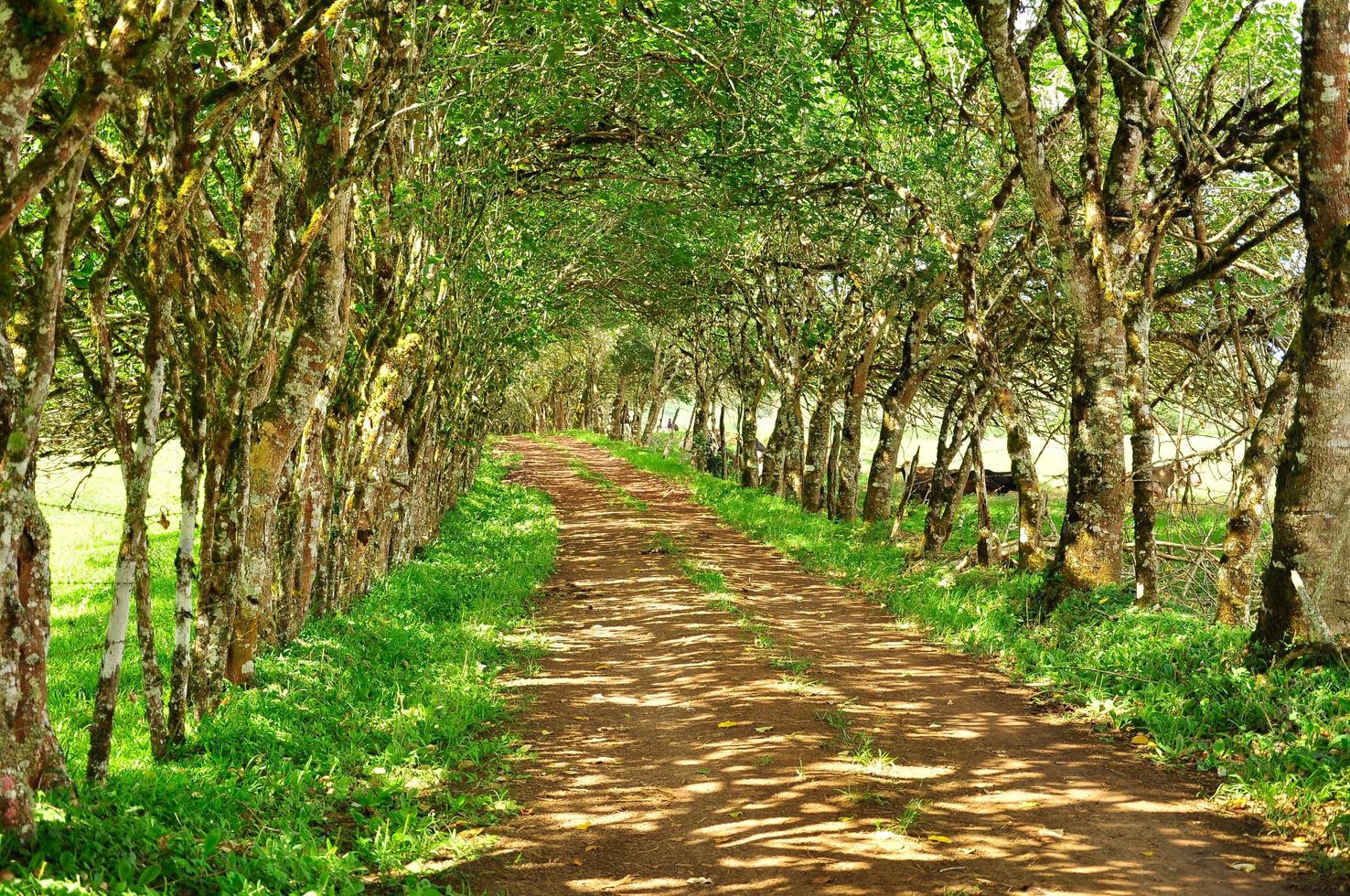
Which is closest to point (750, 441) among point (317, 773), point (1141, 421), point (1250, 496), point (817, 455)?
point (817, 455)

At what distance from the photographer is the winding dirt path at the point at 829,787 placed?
491 cm

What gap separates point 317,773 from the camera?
19.9 feet

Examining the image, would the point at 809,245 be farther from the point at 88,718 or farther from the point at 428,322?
the point at 88,718

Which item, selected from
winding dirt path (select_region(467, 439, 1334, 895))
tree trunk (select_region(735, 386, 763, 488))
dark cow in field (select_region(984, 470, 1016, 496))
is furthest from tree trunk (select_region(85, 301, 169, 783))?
dark cow in field (select_region(984, 470, 1016, 496))

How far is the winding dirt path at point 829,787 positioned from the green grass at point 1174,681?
0.91 feet

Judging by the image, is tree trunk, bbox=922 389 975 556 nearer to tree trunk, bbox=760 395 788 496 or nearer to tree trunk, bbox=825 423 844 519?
tree trunk, bbox=825 423 844 519

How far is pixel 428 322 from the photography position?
40.0ft

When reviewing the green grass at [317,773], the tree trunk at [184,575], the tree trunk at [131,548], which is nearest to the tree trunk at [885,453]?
the green grass at [317,773]

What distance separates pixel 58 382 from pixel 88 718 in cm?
453

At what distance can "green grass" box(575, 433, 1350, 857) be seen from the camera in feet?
18.1

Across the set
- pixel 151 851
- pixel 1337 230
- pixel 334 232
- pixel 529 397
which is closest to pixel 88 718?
pixel 151 851

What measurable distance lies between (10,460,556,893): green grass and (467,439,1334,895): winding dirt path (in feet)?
1.45

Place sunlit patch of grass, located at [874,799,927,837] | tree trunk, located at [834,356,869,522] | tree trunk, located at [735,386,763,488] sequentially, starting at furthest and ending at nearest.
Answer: tree trunk, located at [735,386,763,488] → tree trunk, located at [834,356,869,522] → sunlit patch of grass, located at [874,799,927,837]

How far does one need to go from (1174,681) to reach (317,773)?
634 centimetres
